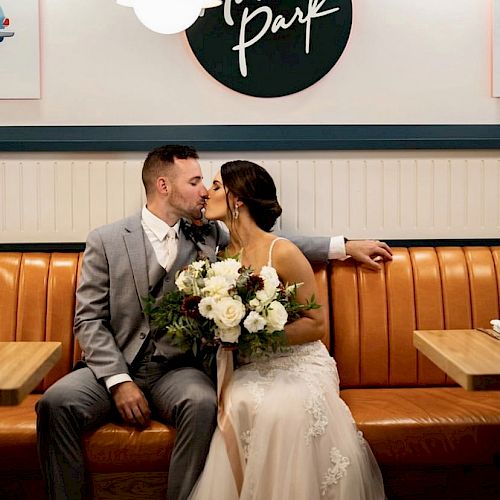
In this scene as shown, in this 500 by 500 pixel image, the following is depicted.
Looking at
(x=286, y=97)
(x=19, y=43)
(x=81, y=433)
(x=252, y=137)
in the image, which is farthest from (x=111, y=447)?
(x=19, y=43)

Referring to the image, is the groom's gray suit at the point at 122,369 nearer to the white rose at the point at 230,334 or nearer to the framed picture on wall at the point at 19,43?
the white rose at the point at 230,334

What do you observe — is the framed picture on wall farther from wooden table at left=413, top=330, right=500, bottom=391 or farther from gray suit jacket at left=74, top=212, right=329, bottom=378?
wooden table at left=413, top=330, right=500, bottom=391

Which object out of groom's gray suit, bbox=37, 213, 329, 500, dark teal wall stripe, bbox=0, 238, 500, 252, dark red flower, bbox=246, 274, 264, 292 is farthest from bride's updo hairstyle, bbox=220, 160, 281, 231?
dark teal wall stripe, bbox=0, 238, 500, 252

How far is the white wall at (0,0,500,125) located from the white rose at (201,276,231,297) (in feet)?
4.15

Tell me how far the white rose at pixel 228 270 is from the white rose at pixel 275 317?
15cm

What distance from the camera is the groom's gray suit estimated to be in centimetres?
223

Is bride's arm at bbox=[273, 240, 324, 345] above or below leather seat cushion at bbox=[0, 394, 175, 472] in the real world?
above

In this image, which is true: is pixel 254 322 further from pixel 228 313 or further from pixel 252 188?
pixel 252 188

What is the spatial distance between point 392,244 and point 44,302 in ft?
5.33

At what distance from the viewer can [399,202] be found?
3199mm

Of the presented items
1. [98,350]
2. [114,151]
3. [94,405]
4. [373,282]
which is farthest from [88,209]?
[373,282]

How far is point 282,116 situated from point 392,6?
0.74m

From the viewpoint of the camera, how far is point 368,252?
2932 mm

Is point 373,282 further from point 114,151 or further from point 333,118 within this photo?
point 114,151
